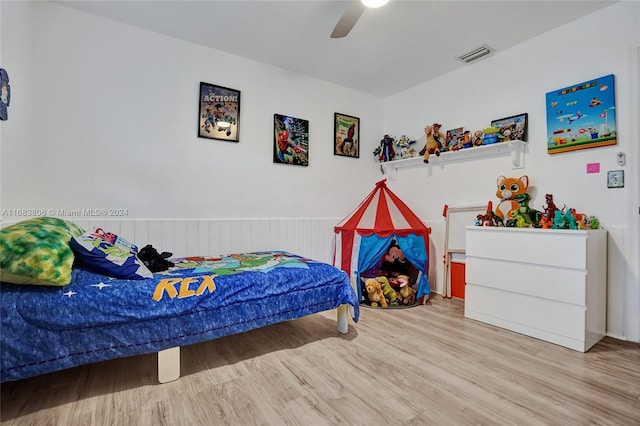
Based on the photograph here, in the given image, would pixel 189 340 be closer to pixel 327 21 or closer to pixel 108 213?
pixel 108 213

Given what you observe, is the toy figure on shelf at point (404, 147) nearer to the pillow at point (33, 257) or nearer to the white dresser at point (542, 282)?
the white dresser at point (542, 282)

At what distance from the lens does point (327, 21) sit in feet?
8.16

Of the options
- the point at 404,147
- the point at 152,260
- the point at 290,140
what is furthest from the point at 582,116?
the point at 152,260

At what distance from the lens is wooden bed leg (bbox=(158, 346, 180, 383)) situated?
1613 mm

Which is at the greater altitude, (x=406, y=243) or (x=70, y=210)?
(x=70, y=210)

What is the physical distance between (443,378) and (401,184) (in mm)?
2653

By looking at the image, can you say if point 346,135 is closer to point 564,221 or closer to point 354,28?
point 354,28

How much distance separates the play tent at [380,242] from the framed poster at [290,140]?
924mm

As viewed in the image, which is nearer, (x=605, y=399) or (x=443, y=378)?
(x=605, y=399)

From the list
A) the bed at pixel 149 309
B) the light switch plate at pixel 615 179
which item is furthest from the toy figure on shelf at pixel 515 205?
the bed at pixel 149 309

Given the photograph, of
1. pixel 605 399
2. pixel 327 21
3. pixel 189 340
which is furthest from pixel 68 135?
pixel 605 399

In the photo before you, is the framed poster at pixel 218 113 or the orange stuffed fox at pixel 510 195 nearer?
the orange stuffed fox at pixel 510 195

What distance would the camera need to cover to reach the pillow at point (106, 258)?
155cm

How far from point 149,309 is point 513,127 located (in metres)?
3.25
